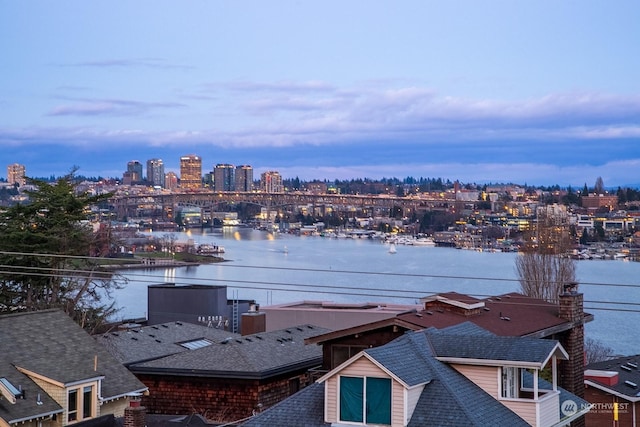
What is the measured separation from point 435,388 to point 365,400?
1.79 ft

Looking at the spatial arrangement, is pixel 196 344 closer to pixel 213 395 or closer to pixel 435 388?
pixel 213 395

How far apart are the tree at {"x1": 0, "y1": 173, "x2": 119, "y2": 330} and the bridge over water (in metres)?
65.3

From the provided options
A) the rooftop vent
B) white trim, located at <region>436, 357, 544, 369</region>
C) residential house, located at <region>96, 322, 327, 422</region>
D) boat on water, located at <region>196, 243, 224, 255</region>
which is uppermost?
white trim, located at <region>436, 357, 544, 369</region>

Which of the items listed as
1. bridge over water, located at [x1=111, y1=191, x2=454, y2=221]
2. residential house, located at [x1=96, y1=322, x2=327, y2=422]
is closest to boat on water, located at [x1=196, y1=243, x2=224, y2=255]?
bridge over water, located at [x1=111, y1=191, x2=454, y2=221]

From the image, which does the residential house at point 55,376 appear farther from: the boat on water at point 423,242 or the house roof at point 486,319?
the boat on water at point 423,242

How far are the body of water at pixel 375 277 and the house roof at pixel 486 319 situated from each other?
11.1 metres

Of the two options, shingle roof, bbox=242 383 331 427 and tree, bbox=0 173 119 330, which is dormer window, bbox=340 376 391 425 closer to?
shingle roof, bbox=242 383 331 427

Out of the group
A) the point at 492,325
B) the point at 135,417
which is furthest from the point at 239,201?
the point at 135,417

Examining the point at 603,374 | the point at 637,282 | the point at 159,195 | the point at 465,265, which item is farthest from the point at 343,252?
the point at 603,374

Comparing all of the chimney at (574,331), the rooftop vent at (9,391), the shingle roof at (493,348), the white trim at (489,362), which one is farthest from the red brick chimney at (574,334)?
the rooftop vent at (9,391)

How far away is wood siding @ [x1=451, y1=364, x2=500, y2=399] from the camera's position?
25.9 feet

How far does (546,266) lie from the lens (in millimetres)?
29625

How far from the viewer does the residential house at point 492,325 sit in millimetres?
11148

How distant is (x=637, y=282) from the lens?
5281 cm
